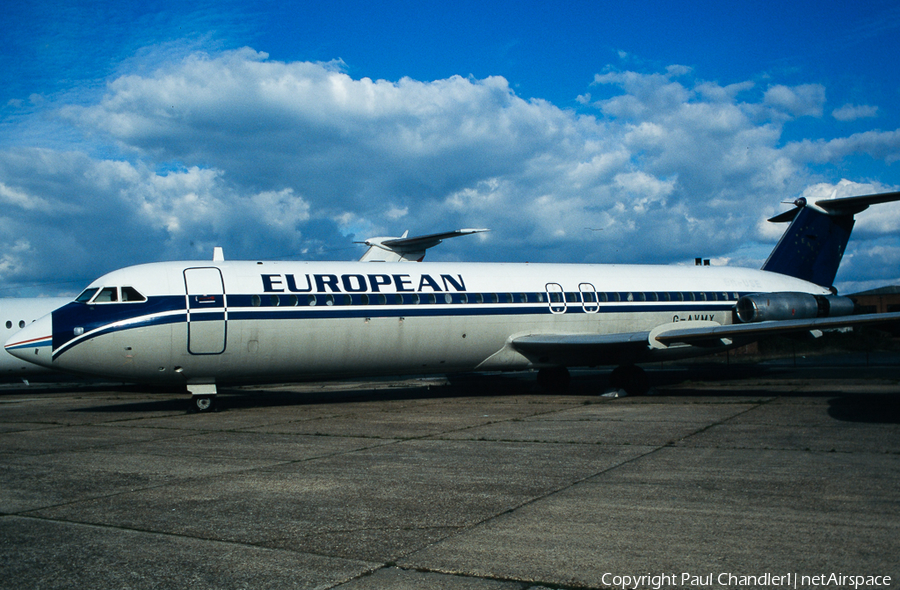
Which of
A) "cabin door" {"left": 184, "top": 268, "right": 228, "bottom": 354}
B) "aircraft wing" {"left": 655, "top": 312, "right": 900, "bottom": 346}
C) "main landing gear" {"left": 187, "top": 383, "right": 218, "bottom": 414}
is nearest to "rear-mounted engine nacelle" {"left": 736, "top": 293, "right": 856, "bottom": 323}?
"aircraft wing" {"left": 655, "top": 312, "right": 900, "bottom": 346}

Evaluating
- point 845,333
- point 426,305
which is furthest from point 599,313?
point 845,333

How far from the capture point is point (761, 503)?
22.5 feet

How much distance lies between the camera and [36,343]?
15.9 m

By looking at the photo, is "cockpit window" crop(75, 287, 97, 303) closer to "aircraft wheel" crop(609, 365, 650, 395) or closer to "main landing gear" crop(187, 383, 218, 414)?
"main landing gear" crop(187, 383, 218, 414)

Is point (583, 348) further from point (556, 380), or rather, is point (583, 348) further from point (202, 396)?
point (202, 396)

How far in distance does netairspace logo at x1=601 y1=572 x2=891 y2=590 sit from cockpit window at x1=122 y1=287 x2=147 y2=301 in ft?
43.5

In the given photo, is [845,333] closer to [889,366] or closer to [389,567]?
[889,366]

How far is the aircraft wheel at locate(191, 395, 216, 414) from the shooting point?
16.5 meters

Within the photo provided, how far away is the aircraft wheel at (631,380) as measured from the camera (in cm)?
2006

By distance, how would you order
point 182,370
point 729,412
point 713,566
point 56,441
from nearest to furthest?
point 713,566 → point 56,441 → point 729,412 → point 182,370

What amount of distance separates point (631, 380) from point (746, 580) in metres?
15.7

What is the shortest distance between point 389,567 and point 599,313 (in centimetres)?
1669

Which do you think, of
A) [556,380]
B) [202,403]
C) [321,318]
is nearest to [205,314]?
[202,403]

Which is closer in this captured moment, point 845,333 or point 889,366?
point 889,366
